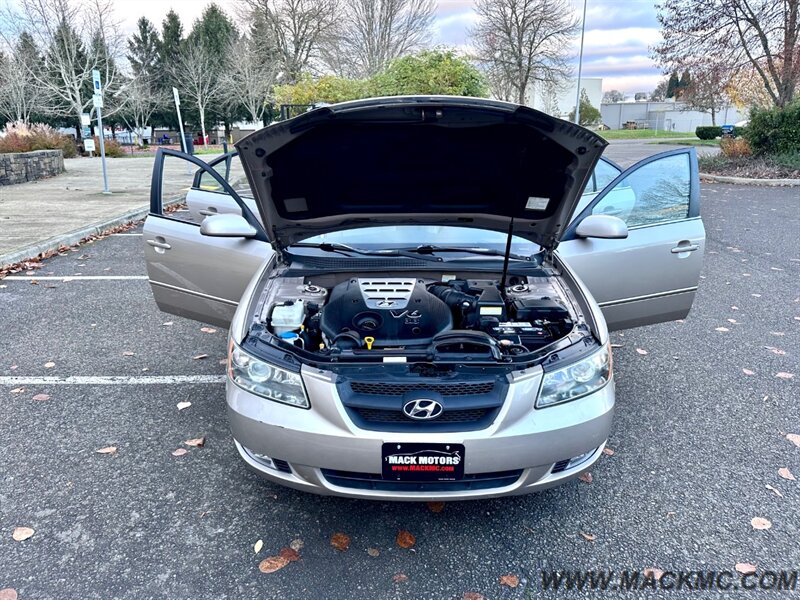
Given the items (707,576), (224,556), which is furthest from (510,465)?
(224,556)

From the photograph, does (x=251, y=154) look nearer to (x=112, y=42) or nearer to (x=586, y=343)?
(x=586, y=343)

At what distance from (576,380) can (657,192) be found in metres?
2.40

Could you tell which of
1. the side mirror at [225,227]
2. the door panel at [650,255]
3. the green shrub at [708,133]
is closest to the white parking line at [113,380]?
the side mirror at [225,227]

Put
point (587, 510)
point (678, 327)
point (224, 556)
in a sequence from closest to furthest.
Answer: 1. point (224, 556)
2. point (587, 510)
3. point (678, 327)

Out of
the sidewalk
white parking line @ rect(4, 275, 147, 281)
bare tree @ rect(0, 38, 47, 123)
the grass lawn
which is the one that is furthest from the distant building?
white parking line @ rect(4, 275, 147, 281)

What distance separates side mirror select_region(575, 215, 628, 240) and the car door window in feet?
1.53

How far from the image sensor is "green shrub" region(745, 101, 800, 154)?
15.9 metres

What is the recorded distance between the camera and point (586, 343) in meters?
2.53

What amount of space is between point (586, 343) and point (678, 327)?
10.0 feet

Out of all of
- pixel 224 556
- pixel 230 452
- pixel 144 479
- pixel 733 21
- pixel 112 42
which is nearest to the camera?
pixel 224 556

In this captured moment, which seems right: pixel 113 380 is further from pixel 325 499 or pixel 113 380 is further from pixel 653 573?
pixel 653 573

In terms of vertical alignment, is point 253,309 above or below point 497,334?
above

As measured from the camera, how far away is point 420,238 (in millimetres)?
3516

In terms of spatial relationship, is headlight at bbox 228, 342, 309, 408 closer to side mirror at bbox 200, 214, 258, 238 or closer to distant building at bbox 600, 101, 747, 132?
side mirror at bbox 200, 214, 258, 238
